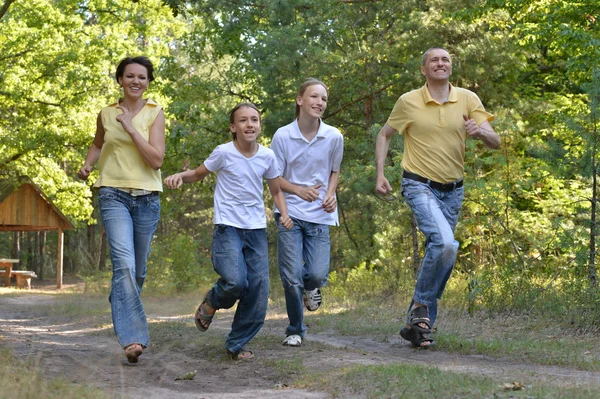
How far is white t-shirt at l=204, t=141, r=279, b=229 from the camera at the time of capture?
6.84 m

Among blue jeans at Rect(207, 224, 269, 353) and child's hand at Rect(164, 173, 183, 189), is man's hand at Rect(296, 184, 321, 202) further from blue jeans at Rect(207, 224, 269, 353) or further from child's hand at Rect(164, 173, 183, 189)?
child's hand at Rect(164, 173, 183, 189)

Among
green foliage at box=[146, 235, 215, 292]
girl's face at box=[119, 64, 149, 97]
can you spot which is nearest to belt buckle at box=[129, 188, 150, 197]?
girl's face at box=[119, 64, 149, 97]

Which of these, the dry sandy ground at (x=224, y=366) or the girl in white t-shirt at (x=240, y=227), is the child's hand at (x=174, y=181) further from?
the dry sandy ground at (x=224, y=366)

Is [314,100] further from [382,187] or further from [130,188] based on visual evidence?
[130,188]

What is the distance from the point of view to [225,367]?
259 inches

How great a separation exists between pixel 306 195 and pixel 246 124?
894 millimetres

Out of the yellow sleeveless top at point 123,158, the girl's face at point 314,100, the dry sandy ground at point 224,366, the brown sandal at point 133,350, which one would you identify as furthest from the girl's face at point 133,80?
the dry sandy ground at point 224,366

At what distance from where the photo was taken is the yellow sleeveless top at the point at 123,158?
670cm

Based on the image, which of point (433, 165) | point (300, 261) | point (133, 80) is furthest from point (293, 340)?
point (133, 80)

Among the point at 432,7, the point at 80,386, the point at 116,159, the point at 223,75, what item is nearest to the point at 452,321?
the point at 116,159

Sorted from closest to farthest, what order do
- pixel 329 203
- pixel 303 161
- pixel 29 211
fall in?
pixel 329 203 → pixel 303 161 → pixel 29 211

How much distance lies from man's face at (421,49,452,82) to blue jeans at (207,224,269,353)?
2.04 m

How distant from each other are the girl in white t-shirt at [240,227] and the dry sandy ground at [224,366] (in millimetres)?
351

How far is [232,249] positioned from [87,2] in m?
22.7
